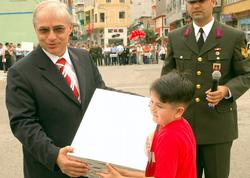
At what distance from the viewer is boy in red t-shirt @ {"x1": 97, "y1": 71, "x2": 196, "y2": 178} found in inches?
80.4

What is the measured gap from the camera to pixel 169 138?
206 cm

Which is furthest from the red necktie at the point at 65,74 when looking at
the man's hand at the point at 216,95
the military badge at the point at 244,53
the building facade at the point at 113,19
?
the building facade at the point at 113,19

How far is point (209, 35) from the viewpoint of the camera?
3217mm

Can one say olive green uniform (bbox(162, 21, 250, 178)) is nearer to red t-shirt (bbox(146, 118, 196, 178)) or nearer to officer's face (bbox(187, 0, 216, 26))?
officer's face (bbox(187, 0, 216, 26))

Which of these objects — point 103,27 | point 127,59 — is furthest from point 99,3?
point 127,59

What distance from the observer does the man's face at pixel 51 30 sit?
2543 mm

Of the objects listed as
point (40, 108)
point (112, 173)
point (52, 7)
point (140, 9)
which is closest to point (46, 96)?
point (40, 108)

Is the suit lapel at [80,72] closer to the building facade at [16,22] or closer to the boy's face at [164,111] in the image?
the boy's face at [164,111]

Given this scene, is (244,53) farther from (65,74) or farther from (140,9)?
(140,9)

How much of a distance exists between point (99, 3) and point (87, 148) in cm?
7100

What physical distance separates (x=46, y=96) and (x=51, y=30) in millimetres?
367

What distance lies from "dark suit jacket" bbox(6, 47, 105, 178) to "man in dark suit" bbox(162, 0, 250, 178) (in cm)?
89

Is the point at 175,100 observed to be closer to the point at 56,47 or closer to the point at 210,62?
the point at 56,47

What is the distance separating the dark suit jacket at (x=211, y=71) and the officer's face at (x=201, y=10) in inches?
3.7
